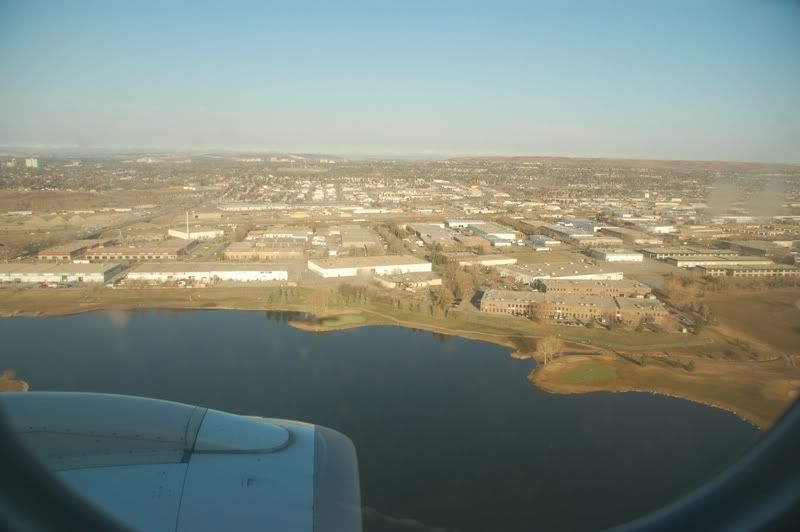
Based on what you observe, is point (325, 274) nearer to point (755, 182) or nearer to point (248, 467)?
point (755, 182)

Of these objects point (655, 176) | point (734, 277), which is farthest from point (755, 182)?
point (655, 176)

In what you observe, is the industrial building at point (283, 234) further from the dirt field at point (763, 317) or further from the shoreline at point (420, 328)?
the dirt field at point (763, 317)

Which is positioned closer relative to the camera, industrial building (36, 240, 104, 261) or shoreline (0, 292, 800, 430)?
shoreline (0, 292, 800, 430)

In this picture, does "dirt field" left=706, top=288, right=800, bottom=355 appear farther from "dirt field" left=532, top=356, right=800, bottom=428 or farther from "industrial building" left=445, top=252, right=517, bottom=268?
"industrial building" left=445, top=252, right=517, bottom=268

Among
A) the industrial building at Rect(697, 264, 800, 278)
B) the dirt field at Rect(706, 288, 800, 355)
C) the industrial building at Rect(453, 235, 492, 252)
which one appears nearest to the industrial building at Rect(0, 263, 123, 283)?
the industrial building at Rect(453, 235, 492, 252)

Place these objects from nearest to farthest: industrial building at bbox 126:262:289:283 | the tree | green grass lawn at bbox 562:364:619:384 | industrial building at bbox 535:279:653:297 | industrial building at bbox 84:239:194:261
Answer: green grass lawn at bbox 562:364:619:384 → the tree → industrial building at bbox 535:279:653:297 → industrial building at bbox 126:262:289:283 → industrial building at bbox 84:239:194:261

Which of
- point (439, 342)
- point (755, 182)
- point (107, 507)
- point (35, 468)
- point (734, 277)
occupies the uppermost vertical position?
point (755, 182)

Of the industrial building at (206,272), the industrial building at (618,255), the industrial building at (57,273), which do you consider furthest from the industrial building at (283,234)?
the industrial building at (618,255)
